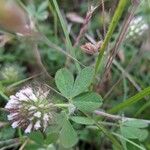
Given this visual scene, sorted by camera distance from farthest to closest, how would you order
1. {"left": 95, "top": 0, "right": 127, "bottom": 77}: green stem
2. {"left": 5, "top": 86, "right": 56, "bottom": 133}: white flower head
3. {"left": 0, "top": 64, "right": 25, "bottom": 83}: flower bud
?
{"left": 0, "top": 64, "right": 25, "bottom": 83}: flower bud, {"left": 95, "top": 0, "right": 127, "bottom": 77}: green stem, {"left": 5, "top": 86, "right": 56, "bottom": 133}: white flower head

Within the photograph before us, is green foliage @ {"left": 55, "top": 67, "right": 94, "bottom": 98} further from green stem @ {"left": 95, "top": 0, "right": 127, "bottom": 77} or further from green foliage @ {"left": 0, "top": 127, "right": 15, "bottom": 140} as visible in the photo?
green foliage @ {"left": 0, "top": 127, "right": 15, "bottom": 140}

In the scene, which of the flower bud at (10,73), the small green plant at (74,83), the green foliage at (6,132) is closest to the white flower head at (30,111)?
the small green plant at (74,83)

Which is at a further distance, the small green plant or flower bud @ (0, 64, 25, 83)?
flower bud @ (0, 64, 25, 83)

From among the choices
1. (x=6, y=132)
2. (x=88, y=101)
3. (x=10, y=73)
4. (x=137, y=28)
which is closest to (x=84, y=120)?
(x=88, y=101)

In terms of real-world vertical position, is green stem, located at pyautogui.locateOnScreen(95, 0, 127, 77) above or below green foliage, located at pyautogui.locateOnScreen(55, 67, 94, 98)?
above

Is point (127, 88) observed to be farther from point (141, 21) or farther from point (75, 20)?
point (75, 20)

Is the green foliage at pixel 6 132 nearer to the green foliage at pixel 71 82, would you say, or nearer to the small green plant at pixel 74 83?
the small green plant at pixel 74 83

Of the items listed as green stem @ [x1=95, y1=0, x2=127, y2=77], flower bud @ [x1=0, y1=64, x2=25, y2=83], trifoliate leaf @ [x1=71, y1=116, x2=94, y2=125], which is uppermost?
flower bud @ [x1=0, y1=64, x2=25, y2=83]

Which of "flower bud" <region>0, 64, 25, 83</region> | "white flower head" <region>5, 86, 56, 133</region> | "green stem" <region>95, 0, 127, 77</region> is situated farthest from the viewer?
"flower bud" <region>0, 64, 25, 83</region>

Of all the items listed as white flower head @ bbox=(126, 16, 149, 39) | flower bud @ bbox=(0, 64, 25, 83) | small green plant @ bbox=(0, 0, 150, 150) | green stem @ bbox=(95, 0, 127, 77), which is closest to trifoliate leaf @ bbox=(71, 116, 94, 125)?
small green plant @ bbox=(0, 0, 150, 150)

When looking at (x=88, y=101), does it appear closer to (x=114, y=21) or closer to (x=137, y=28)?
(x=114, y=21)
